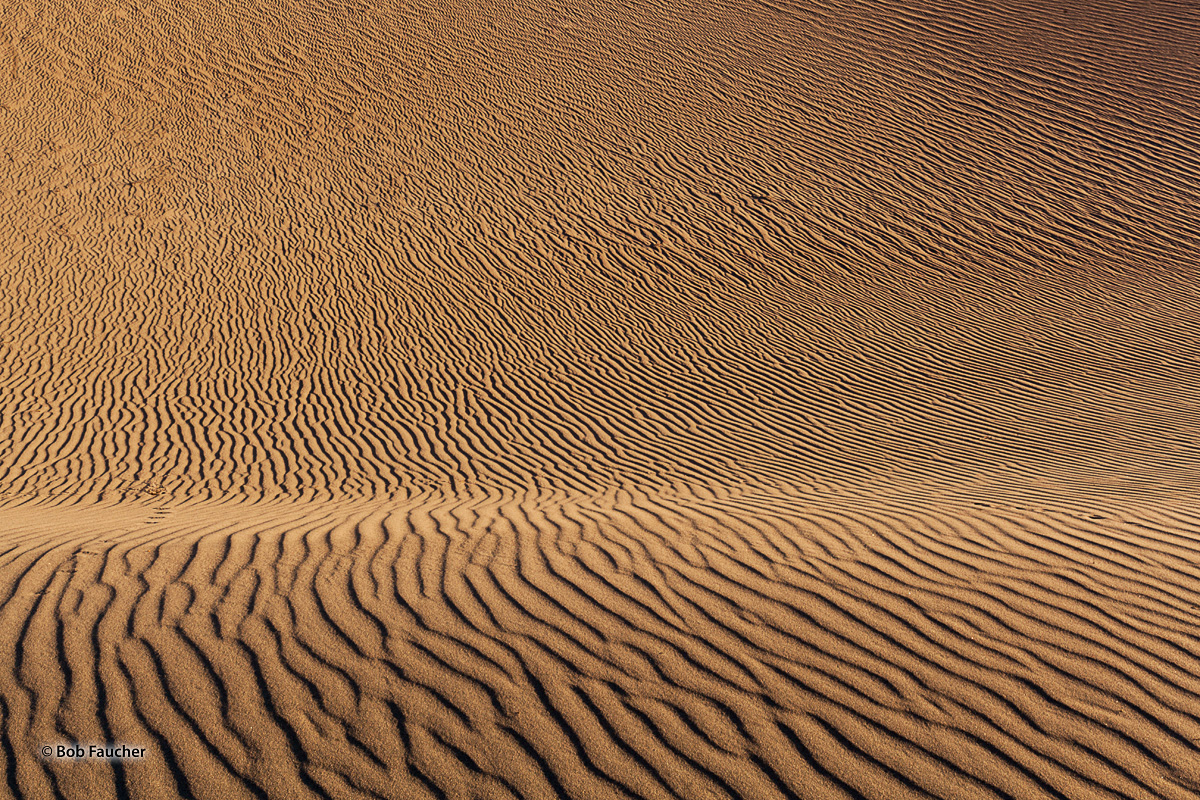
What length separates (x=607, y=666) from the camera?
3.16 m

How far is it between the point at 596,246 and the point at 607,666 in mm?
12370

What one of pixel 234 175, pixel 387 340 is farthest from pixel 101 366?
pixel 234 175

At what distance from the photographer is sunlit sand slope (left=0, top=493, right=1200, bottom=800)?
266cm

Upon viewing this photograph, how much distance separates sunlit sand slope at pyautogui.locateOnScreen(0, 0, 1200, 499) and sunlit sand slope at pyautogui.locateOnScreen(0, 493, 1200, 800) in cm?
296

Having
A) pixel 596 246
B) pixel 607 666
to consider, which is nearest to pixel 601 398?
pixel 596 246

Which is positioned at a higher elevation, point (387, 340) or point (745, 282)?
point (745, 282)

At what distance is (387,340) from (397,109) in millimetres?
10096

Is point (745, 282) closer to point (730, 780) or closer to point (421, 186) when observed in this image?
point (421, 186)

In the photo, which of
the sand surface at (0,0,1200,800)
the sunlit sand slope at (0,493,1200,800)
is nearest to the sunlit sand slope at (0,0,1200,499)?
the sand surface at (0,0,1200,800)

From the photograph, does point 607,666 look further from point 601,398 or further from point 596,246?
point 596,246

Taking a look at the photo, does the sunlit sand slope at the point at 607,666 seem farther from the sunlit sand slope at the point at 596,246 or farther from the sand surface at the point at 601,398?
the sunlit sand slope at the point at 596,246

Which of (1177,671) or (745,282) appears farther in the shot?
(745,282)

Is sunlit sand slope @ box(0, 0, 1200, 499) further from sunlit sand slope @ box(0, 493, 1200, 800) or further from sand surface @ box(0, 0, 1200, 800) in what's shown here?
sunlit sand slope @ box(0, 493, 1200, 800)

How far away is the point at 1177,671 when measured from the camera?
322 centimetres
